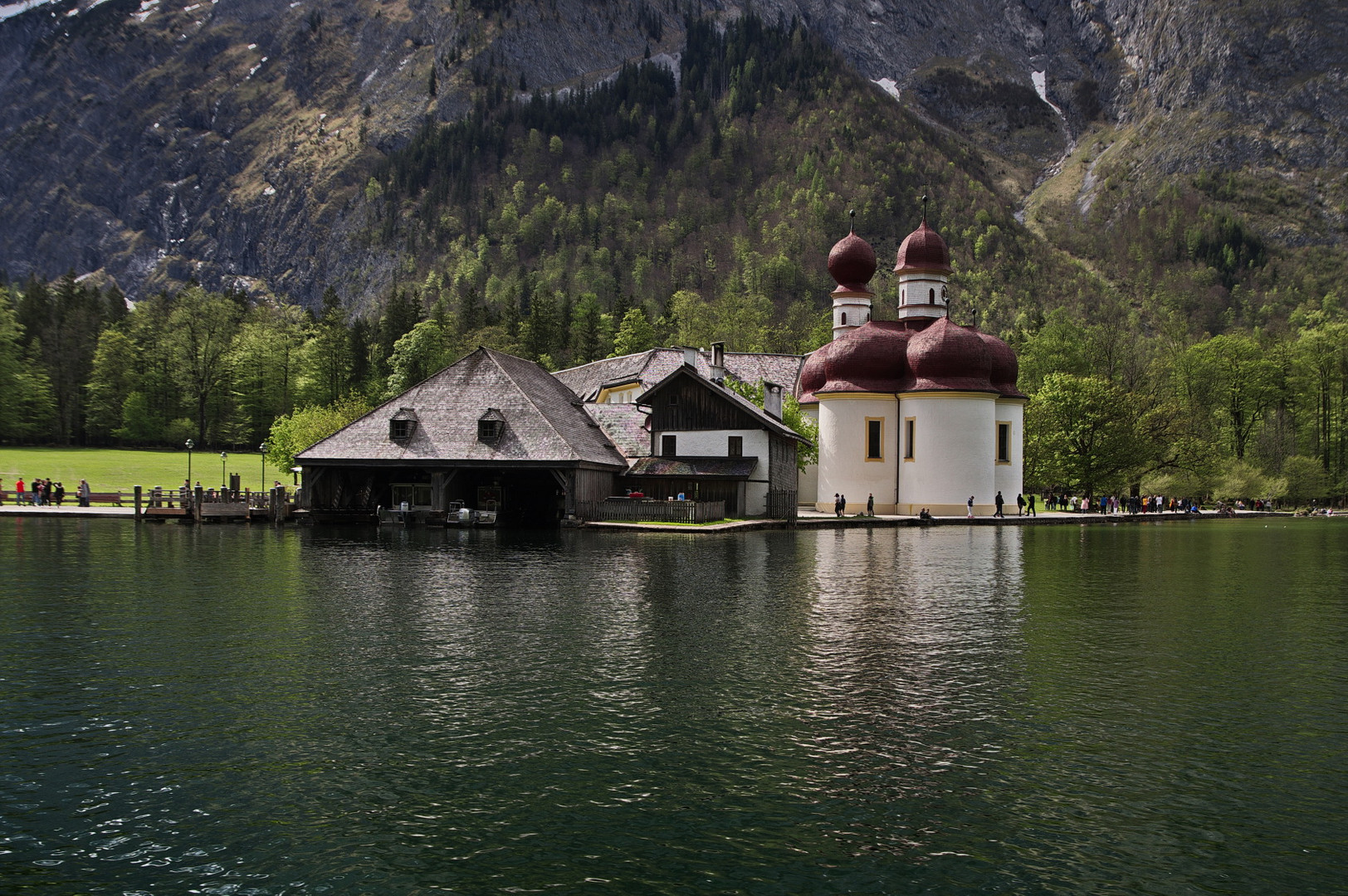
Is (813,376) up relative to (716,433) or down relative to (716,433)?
up

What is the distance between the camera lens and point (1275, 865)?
35.4ft

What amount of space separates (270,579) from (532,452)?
24.9m

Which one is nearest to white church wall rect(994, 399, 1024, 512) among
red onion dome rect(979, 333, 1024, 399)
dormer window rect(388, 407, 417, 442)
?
red onion dome rect(979, 333, 1024, 399)

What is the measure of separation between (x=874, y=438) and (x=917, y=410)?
3.71 meters

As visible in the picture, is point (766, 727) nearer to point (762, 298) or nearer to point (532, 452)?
point (532, 452)

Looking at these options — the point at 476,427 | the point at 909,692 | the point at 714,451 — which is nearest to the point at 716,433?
the point at 714,451

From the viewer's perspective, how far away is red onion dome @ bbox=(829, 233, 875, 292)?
83.1 meters

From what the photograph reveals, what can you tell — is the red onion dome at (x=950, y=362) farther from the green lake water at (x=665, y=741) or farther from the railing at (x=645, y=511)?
the green lake water at (x=665, y=741)

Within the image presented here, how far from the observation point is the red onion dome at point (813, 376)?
247ft

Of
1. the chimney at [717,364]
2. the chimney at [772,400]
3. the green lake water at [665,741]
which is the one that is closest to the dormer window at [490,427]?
the chimney at [717,364]

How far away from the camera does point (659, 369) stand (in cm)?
7738

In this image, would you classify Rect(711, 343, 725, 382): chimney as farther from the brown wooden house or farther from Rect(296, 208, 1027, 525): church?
the brown wooden house

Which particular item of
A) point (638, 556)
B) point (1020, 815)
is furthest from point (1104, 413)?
point (1020, 815)

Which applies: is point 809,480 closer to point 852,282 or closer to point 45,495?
point 852,282
